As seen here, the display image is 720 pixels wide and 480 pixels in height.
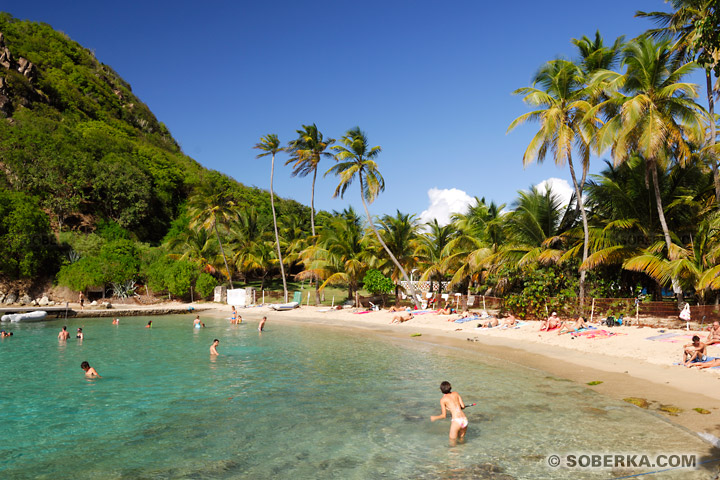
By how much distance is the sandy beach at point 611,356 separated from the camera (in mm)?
9680

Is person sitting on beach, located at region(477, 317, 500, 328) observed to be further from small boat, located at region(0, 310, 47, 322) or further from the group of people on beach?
small boat, located at region(0, 310, 47, 322)

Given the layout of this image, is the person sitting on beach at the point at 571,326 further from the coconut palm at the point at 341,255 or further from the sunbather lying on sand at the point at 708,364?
the coconut palm at the point at 341,255

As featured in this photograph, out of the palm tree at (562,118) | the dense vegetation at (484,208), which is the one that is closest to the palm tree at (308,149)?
the dense vegetation at (484,208)

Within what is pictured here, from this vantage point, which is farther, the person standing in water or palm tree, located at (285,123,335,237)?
palm tree, located at (285,123,335,237)

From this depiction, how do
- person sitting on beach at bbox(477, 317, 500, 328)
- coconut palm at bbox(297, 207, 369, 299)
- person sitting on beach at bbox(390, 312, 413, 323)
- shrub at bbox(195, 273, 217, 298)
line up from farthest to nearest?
shrub at bbox(195, 273, 217, 298), coconut palm at bbox(297, 207, 369, 299), person sitting on beach at bbox(390, 312, 413, 323), person sitting on beach at bbox(477, 317, 500, 328)

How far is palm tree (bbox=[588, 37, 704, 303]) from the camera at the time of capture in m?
17.6

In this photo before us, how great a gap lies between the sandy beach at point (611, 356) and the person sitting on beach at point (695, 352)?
13.2 inches

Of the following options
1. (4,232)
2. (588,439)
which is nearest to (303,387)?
(588,439)

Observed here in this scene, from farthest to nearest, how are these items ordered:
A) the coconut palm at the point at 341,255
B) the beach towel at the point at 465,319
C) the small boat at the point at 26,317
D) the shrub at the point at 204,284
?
the shrub at the point at 204,284, the coconut palm at the point at 341,255, the small boat at the point at 26,317, the beach towel at the point at 465,319

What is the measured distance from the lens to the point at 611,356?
15.1m

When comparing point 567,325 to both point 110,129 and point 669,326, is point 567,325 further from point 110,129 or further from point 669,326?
point 110,129

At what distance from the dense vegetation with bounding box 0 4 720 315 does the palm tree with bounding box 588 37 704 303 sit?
6cm

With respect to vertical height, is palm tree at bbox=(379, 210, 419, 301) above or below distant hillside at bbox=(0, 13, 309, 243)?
below

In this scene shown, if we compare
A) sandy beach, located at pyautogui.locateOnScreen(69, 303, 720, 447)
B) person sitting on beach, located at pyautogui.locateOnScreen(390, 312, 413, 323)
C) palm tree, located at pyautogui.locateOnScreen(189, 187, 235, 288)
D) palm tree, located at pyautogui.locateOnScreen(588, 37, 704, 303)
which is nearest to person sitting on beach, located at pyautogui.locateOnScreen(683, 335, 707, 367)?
sandy beach, located at pyautogui.locateOnScreen(69, 303, 720, 447)
